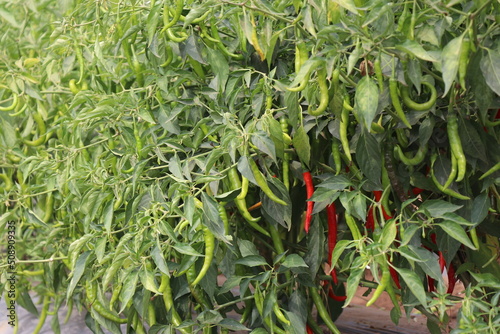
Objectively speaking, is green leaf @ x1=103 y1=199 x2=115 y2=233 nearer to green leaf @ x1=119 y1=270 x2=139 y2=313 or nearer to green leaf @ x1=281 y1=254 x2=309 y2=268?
green leaf @ x1=119 y1=270 x2=139 y2=313

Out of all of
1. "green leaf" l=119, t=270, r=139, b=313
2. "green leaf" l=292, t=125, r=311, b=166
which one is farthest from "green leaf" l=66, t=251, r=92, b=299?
"green leaf" l=292, t=125, r=311, b=166

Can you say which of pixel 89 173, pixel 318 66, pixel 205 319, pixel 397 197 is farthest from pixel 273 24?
pixel 205 319

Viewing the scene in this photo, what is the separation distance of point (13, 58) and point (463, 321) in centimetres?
198

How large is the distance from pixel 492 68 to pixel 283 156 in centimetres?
54

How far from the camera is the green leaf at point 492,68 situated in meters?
1.12

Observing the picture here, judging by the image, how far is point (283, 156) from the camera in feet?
5.02

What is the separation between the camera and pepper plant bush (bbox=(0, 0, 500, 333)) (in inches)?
51.0

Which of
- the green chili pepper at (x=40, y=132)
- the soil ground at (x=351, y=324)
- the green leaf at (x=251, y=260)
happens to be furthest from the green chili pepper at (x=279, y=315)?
the green chili pepper at (x=40, y=132)

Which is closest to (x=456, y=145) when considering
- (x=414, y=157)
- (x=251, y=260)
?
(x=414, y=157)

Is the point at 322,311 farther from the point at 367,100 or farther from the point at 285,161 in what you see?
the point at 367,100

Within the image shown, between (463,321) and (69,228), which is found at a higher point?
(463,321)

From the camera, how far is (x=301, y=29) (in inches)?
54.2

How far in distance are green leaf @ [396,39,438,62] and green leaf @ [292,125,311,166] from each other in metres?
0.37

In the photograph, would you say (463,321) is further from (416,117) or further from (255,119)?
(255,119)
